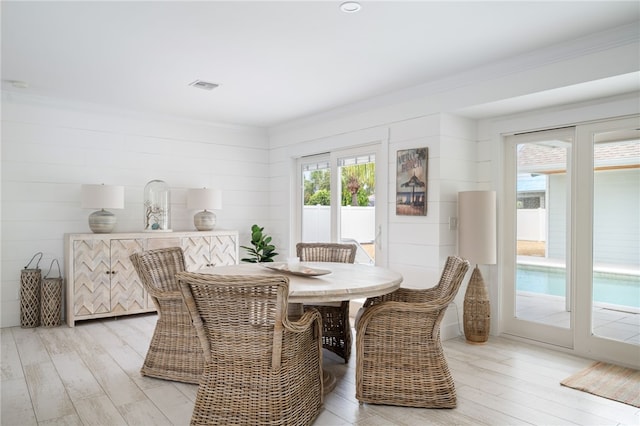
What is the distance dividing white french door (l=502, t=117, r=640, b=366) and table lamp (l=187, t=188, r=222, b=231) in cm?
324

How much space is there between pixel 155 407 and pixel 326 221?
3231 millimetres

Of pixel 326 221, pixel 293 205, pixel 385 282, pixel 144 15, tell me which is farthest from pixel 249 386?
pixel 293 205

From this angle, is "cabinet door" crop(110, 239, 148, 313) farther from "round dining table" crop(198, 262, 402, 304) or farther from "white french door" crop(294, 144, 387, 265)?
"white french door" crop(294, 144, 387, 265)

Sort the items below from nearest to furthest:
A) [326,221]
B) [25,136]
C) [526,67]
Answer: [526,67], [25,136], [326,221]

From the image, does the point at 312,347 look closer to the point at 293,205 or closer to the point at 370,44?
the point at 370,44

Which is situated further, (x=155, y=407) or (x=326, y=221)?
(x=326, y=221)

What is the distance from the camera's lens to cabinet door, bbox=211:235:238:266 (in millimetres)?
5246

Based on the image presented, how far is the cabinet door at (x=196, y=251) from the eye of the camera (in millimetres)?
5004

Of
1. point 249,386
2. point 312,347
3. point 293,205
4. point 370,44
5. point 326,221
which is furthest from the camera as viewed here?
point 293,205

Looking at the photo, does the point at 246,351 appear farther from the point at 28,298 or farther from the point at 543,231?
the point at 28,298

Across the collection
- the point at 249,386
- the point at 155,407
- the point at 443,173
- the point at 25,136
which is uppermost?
the point at 25,136

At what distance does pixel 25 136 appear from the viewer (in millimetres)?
4500

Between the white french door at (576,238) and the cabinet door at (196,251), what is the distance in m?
3.27

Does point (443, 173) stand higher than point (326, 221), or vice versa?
point (443, 173)
